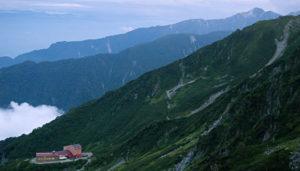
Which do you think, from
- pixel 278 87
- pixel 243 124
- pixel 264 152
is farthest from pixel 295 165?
pixel 278 87

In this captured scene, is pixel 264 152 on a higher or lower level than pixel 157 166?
higher

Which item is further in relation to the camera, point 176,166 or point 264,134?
point 176,166

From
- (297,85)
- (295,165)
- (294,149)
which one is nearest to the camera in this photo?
(295,165)

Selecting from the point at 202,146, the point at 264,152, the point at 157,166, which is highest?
the point at 264,152

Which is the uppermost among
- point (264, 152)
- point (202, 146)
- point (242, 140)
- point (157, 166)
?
point (264, 152)

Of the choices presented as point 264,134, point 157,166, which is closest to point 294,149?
point 264,134

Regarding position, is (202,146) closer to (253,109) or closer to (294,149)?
(253,109)

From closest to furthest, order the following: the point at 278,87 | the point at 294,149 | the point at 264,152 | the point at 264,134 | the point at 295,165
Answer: the point at 295,165 → the point at 294,149 → the point at 264,152 → the point at 264,134 → the point at 278,87

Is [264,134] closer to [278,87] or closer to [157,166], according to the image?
[278,87]

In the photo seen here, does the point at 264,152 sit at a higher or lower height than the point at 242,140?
higher
